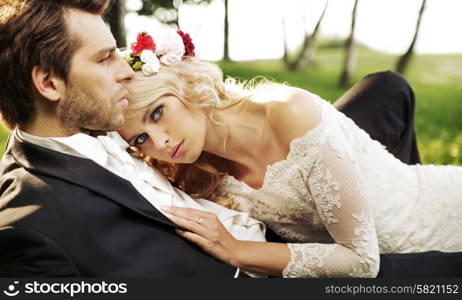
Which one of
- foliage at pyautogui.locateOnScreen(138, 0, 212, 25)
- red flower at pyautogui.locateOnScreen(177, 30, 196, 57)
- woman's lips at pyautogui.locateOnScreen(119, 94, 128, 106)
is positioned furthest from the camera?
foliage at pyautogui.locateOnScreen(138, 0, 212, 25)

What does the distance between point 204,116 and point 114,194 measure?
0.81 m

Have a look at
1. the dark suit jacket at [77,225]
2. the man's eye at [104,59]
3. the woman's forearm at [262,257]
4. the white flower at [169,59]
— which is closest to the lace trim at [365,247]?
the woman's forearm at [262,257]

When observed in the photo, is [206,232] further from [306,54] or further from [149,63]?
[306,54]

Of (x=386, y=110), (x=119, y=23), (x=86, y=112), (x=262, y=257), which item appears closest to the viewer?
(x=86, y=112)

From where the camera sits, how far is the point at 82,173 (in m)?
2.23

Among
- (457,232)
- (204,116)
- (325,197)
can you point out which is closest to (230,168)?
(204,116)

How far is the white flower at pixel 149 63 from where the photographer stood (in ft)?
8.90

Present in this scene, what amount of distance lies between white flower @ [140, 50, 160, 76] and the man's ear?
47 centimetres

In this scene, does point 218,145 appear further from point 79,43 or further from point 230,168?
point 79,43

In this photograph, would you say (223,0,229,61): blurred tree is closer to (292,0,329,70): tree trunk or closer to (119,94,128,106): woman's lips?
(292,0,329,70): tree trunk

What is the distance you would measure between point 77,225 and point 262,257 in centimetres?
98

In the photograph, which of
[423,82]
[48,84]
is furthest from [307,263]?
[423,82]

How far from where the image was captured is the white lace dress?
2.69m

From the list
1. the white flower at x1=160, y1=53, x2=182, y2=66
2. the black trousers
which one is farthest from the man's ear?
the black trousers
